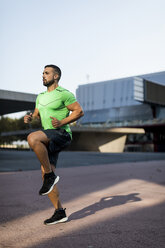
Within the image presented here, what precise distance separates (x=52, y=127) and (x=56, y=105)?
0.80ft

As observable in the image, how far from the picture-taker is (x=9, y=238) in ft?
9.61

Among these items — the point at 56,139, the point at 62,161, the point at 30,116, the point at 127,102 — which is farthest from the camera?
the point at 127,102

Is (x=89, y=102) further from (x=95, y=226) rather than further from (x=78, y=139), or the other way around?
(x=95, y=226)

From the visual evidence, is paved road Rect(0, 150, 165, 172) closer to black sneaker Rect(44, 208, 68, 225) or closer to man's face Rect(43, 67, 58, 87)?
black sneaker Rect(44, 208, 68, 225)

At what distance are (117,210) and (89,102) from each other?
351 feet

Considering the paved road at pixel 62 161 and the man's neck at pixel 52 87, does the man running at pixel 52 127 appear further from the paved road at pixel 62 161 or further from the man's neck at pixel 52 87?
the paved road at pixel 62 161

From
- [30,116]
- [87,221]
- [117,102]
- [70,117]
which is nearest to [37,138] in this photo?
[70,117]

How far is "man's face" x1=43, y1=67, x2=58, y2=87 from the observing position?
344cm

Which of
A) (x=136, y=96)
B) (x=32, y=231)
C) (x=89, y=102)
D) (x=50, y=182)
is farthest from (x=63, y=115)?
(x=89, y=102)

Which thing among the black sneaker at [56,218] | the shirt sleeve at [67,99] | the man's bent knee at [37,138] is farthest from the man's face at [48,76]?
the black sneaker at [56,218]

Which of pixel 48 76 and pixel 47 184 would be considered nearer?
pixel 47 184

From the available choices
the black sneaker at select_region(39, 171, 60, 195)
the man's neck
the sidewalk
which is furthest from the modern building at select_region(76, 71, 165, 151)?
the black sneaker at select_region(39, 171, 60, 195)

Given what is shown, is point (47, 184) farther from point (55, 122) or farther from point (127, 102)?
point (127, 102)

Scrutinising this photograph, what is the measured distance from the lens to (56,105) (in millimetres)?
3314
